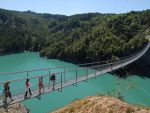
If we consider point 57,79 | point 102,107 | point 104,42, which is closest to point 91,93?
point 57,79

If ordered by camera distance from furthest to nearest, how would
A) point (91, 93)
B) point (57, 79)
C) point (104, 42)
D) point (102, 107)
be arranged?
point (104, 42) < point (91, 93) < point (57, 79) < point (102, 107)

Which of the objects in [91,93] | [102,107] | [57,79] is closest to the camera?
[102,107]

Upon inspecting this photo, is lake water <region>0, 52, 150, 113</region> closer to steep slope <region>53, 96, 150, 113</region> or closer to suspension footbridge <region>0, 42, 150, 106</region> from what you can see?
suspension footbridge <region>0, 42, 150, 106</region>

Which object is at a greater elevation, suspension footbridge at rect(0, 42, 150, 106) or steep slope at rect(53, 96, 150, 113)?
steep slope at rect(53, 96, 150, 113)

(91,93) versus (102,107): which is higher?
(102,107)

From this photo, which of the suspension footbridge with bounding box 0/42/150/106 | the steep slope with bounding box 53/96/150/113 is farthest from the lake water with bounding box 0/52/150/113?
the steep slope with bounding box 53/96/150/113

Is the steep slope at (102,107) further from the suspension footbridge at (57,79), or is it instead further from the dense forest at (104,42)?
the dense forest at (104,42)

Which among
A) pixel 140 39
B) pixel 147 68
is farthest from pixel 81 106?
pixel 140 39

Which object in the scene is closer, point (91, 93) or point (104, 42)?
point (91, 93)

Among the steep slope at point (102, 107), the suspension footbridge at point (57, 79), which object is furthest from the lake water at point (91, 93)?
the steep slope at point (102, 107)

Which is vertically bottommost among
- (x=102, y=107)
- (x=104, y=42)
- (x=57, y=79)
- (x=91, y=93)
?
(x=91, y=93)

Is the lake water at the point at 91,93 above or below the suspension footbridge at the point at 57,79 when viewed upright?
below

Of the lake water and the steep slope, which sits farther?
the lake water

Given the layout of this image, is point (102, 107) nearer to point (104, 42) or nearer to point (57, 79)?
point (57, 79)
